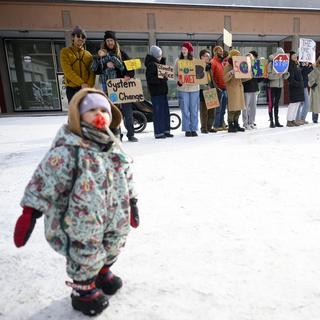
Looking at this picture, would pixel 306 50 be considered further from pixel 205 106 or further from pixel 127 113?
pixel 127 113

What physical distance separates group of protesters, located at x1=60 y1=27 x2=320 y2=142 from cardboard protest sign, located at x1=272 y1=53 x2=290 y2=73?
7 cm

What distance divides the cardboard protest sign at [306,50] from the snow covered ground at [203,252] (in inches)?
192

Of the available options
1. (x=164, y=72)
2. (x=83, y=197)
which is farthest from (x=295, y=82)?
(x=83, y=197)

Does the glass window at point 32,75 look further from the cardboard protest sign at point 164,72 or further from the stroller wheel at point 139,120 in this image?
the cardboard protest sign at point 164,72

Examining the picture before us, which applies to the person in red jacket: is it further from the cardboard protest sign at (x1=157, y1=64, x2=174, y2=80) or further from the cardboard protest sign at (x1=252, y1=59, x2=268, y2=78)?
the cardboard protest sign at (x1=157, y1=64, x2=174, y2=80)

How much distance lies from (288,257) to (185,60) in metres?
4.81

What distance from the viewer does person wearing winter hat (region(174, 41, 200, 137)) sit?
6.17 metres

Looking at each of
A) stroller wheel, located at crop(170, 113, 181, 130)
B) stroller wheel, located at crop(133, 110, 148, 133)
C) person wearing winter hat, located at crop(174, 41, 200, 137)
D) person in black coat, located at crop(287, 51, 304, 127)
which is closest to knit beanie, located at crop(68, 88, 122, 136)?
person wearing winter hat, located at crop(174, 41, 200, 137)

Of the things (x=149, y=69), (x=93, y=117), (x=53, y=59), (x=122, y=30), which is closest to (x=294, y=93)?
(x=149, y=69)

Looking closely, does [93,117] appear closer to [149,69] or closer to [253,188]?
[253,188]

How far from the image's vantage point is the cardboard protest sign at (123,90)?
5.41 meters

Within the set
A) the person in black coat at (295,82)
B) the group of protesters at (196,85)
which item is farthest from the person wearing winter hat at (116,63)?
the person in black coat at (295,82)

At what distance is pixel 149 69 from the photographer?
Result: 5.89 meters

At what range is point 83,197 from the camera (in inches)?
59.0
